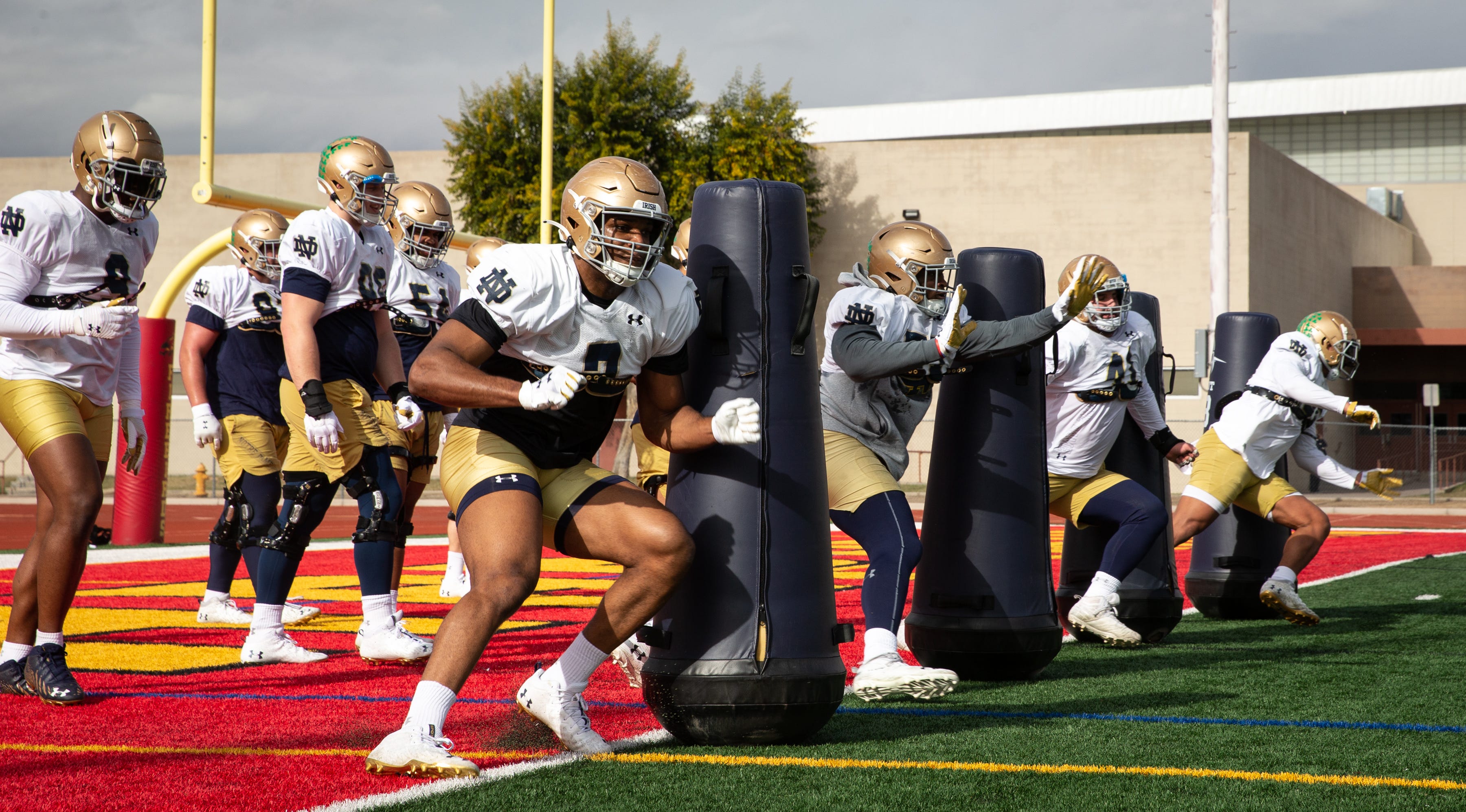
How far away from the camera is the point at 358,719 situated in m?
4.07

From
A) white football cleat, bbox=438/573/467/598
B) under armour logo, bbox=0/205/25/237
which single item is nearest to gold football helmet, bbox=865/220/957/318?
under armour logo, bbox=0/205/25/237

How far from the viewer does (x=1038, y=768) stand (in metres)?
3.41

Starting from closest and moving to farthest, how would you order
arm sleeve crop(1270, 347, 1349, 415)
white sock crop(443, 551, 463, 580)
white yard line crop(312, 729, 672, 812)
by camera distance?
white yard line crop(312, 729, 672, 812) → arm sleeve crop(1270, 347, 1349, 415) → white sock crop(443, 551, 463, 580)

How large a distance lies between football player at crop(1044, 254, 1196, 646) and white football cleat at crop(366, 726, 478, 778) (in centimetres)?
341

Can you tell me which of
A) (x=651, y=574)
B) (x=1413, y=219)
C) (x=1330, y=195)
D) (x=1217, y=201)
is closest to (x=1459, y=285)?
(x=1330, y=195)

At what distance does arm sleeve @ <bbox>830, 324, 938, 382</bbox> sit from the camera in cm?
445

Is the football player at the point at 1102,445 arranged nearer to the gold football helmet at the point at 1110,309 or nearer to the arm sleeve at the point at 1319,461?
the gold football helmet at the point at 1110,309

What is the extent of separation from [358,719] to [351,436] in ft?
5.29

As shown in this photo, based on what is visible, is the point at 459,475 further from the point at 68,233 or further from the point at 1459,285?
the point at 1459,285

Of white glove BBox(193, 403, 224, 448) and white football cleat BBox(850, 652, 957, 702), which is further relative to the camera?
white glove BBox(193, 403, 224, 448)

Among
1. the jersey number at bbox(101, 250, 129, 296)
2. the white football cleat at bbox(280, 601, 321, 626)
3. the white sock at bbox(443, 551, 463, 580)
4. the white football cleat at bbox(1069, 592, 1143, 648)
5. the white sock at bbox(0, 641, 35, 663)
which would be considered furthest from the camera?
the white sock at bbox(443, 551, 463, 580)

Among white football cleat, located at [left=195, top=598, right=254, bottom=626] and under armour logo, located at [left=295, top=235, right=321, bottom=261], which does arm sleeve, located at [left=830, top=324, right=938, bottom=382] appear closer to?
under armour logo, located at [left=295, top=235, right=321, bottom=261]

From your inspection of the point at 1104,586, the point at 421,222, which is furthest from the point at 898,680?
the point at 421,222

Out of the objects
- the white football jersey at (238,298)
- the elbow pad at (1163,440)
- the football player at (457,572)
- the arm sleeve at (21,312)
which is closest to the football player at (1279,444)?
the elbow pad at (1163,440)
